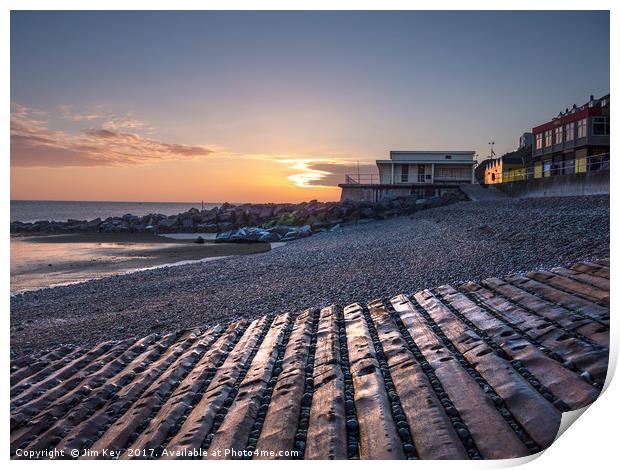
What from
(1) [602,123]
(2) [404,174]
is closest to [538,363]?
(1) [602,123]

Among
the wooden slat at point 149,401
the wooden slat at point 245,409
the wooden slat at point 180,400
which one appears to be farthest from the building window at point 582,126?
the wooden slat at point 149,401

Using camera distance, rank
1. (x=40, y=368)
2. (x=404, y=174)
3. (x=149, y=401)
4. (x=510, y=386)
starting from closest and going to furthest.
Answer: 1. (x=510, y=386)
2. (x=149, y=401)
3. (x=40, y=368)
4. (x=404, y=174)

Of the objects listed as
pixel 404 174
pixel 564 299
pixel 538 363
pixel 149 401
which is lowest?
pixel 149 401

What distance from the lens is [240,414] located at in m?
2.52

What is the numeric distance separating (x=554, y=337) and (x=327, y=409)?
1.63 metres

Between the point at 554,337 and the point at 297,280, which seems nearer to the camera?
the point at 554,337

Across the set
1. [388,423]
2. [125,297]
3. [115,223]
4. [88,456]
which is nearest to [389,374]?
[388,423]

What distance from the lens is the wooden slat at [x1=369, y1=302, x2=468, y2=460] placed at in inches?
83.0

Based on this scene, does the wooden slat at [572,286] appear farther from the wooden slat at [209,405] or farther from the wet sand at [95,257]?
the wet sand at [95,257]

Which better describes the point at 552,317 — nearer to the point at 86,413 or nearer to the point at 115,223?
the point at 86,413

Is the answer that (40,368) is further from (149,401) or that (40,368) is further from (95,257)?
(95,257)

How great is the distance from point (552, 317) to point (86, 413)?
328cm

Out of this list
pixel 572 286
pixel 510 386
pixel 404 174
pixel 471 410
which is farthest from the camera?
pixel 404 174

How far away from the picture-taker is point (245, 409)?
2.57 m
